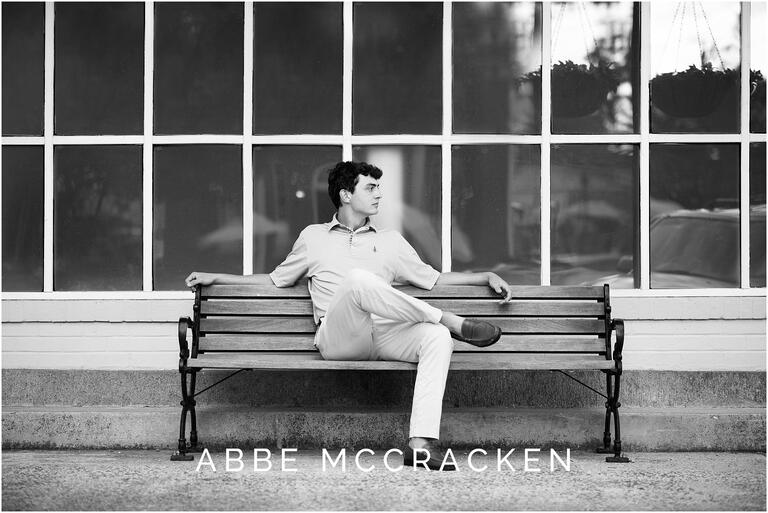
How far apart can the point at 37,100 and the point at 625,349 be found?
13.4ft

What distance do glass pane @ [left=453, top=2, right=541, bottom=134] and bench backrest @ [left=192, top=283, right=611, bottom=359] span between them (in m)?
1.20

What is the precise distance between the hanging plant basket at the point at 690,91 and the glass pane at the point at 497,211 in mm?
875

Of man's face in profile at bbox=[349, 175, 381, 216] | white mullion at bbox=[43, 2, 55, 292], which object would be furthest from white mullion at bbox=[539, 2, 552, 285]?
white mullion at bbox=[43, 2, 55, 292]

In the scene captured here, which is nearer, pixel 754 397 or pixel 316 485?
pixel 316 485

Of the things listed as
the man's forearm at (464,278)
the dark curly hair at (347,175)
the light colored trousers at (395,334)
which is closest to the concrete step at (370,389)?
the man's forearm at (464,278)

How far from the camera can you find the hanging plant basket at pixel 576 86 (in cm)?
770

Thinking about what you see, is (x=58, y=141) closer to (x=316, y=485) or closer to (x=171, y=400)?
(x=171, y=400)

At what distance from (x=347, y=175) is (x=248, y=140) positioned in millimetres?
868

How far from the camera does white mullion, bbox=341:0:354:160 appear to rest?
765 cm

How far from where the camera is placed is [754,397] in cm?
750

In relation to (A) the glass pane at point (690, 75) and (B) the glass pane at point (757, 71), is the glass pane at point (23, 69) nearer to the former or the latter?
(A) the glass pane at point (690, 75)

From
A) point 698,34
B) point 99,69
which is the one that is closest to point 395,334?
point 99,69

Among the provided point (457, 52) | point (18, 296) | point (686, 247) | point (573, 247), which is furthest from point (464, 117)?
point (18, 296)

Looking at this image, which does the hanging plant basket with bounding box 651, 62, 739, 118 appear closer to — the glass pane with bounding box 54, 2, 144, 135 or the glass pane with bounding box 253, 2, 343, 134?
the glass pane with bounding box 253, 2, 343, 134
